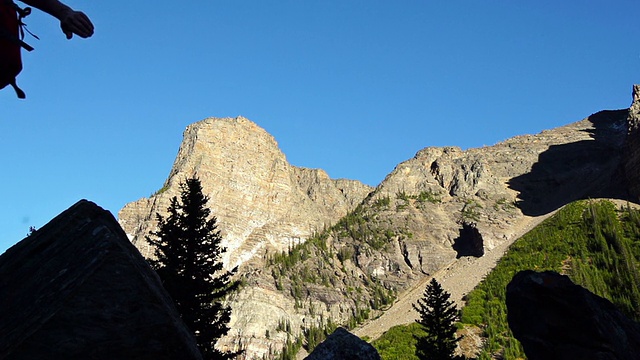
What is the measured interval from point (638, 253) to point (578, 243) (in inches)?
710

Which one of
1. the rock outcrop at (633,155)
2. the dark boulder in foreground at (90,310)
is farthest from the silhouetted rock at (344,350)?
the rock outcrop at (633,155)

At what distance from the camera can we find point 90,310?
13.7 ft

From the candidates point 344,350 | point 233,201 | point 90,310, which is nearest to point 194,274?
point 344,350

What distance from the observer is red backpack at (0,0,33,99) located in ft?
11.3

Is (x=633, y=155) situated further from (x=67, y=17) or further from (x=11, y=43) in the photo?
(x=11, y=43)

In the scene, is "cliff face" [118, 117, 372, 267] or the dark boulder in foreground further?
"cliff face" [118, 117, 372, 267]

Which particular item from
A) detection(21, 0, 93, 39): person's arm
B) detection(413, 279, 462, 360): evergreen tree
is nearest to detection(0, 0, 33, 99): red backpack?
detection(21, 0, 93, 39): person's arm

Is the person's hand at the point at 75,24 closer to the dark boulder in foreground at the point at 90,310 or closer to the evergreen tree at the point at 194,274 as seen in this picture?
the dark boulder in foreground at the point at 90,310

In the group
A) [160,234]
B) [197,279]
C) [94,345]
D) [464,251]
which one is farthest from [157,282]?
[464,251]

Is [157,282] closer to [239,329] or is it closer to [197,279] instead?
[197,279]

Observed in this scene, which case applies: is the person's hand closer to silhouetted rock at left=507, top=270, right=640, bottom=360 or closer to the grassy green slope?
silhouetted rock at left=507, top=270, right=640, bottom=360

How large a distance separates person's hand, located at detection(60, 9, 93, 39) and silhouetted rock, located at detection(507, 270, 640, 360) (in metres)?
16.3

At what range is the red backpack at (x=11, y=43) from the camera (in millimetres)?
3447

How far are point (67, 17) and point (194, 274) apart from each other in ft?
61.6
